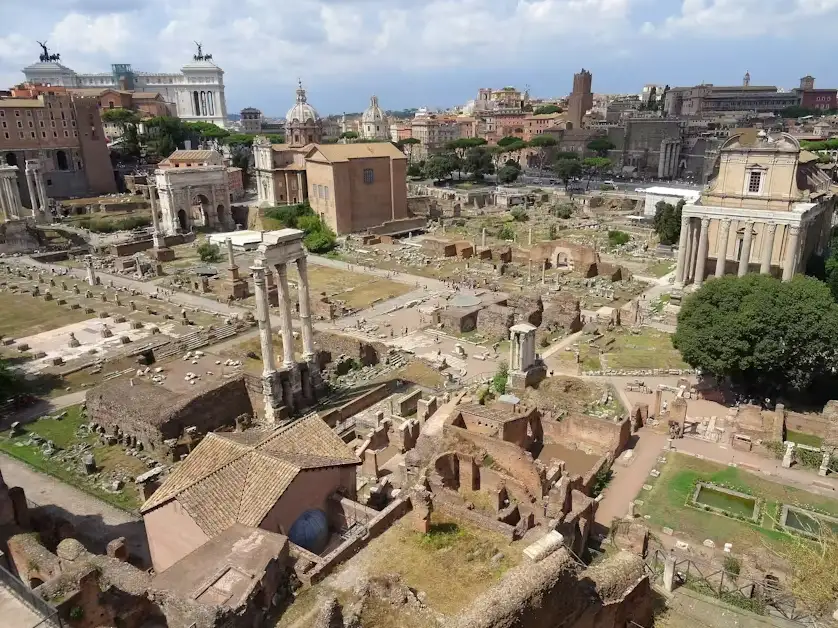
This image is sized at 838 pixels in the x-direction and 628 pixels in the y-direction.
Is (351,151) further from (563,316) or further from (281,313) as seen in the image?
(281,313)

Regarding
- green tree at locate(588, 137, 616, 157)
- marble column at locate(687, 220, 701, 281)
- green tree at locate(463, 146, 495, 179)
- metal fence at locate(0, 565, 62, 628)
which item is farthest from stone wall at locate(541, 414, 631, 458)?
green tree at locate(588, 137, 616, 157)

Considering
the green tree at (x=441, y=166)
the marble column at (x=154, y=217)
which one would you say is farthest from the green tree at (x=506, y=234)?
the green tree at (x=441, y=166)

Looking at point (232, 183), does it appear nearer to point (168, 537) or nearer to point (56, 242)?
point (56, 242)

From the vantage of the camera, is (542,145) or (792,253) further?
(542,145)

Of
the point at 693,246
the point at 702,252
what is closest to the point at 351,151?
the point at 693,246

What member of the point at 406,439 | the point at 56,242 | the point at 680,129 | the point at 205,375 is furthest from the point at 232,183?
the point at 680,129
